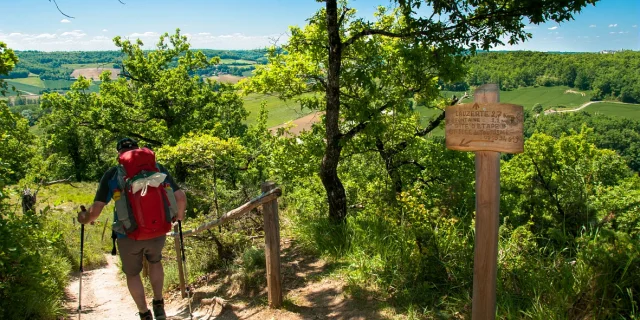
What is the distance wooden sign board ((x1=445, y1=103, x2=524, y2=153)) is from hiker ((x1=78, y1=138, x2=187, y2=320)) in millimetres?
2441

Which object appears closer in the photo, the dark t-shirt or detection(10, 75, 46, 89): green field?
the dark t-shirt

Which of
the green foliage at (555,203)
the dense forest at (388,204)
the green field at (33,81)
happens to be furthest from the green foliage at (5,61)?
the green field at (33,81)

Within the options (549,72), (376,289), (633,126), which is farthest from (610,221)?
(549,72)

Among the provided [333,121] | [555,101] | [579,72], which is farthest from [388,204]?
[579,72]

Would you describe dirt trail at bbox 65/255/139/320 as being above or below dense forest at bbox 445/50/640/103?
below

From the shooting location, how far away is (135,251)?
396cm

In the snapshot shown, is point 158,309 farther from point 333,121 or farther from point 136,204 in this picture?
point 333,121

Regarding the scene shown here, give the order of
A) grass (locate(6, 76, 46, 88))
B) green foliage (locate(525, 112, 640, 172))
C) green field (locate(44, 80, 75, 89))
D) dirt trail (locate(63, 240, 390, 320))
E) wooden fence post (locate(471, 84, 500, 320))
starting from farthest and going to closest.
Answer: grass (locate(6, 76, 46, 88)) → green field (locate(44, 80, 75, 89)) → green foliage (locate(525, 112, 640, 172)) → dirt trail (locate(63, 240, 390, 320)) → wooden fence post (locate(471, 84, 500, 320))

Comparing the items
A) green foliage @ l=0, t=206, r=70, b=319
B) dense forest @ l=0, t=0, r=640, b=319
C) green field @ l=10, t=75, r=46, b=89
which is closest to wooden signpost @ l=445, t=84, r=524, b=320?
dense forest @ l=0, t=0, r=640, b=319

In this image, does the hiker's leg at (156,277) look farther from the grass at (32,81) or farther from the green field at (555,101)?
the grass at (32,81)

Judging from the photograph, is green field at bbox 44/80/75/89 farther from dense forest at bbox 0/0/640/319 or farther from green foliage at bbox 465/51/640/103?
dense forest at bbox 0/0/640/319

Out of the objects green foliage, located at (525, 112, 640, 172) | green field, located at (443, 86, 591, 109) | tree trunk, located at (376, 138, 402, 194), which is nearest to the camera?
tree trunk, located at (376, 138, 402, 194)

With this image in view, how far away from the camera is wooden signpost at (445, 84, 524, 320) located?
9.25ft

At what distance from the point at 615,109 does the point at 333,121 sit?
99.3 meters
